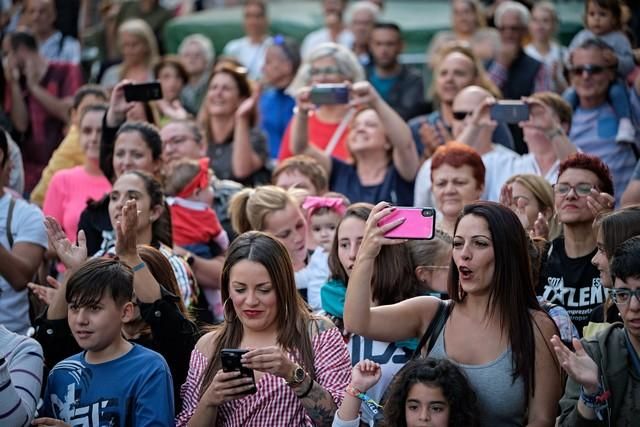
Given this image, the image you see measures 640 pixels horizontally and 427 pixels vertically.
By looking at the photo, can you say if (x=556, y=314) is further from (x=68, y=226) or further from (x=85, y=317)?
(x=68, y=226)

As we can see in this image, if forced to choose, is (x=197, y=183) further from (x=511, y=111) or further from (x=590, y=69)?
(x=590, y=69)

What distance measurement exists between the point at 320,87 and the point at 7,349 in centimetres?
376

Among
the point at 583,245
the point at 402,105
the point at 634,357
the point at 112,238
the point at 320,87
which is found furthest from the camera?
the point at 402,105

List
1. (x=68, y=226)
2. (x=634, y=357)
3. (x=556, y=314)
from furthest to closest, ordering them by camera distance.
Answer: (x=68, y=226)
(x=556, y=314)
(x=634, y=357)

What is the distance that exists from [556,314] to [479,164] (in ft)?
5.63

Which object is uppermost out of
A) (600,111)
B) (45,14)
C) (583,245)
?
(45,14)

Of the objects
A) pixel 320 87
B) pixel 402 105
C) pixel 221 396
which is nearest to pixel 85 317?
pixel 221 396

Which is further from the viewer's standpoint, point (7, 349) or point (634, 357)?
point (7, 349)

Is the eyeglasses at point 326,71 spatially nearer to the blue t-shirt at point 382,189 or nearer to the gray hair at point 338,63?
the gray hair at point 338,63

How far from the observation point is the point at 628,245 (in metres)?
4.66

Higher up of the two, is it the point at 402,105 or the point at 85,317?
the point at 402,105

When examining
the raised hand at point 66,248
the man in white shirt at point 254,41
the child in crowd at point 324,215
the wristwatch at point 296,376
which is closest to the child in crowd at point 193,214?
the child in crowd at point 324,215

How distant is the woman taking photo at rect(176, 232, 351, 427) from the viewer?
192 inches

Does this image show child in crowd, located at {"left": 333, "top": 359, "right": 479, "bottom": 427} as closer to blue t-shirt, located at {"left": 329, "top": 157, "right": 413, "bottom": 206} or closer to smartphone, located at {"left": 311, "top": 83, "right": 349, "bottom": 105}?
blue t-shirt, located at {"left": 329, "top": 157, "right": 413, "bottom": 206}
